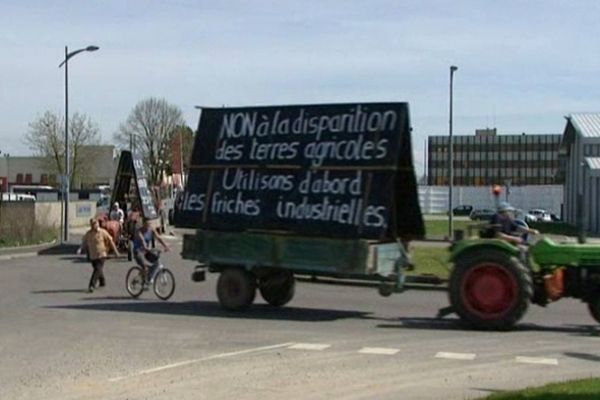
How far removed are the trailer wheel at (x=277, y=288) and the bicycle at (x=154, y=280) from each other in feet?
7.66

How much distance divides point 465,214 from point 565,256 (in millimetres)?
72501

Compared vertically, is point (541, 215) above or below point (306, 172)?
below

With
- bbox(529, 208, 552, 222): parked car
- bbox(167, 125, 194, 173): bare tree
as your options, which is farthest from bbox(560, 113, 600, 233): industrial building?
bbox(167, 125, 194, 173): bare tree

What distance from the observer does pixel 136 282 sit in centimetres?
2136

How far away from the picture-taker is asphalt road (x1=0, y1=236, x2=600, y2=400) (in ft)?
35.9

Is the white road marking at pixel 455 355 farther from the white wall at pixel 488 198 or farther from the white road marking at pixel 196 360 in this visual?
the white wall at pixel 488 198

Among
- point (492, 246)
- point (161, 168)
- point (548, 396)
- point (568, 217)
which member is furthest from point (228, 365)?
point (161, 168)

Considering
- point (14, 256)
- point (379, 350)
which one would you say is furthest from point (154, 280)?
point (14, 256)

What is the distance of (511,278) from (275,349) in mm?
4332

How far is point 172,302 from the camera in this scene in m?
20.3

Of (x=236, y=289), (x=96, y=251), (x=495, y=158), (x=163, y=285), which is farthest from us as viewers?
(x=495, y=158)

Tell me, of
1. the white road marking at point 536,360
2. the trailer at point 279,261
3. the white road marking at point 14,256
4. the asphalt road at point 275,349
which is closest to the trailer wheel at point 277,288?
the trailer at point 279,261

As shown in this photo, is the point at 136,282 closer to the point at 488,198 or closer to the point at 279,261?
the point at 279,261

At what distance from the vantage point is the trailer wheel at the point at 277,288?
61.9 feet
